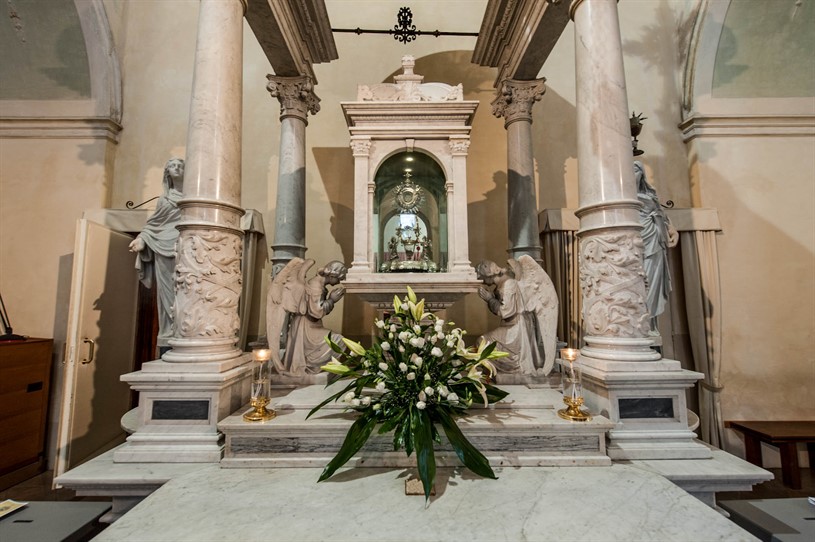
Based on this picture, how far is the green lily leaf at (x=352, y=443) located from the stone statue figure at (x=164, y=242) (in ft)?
8.61

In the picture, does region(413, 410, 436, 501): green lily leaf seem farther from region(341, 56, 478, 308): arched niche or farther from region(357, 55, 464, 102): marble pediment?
region(357, 55, 464, 102): marble pediment

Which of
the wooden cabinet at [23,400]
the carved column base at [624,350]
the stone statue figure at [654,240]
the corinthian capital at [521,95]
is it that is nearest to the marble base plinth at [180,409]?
the carved column base at [624,350]

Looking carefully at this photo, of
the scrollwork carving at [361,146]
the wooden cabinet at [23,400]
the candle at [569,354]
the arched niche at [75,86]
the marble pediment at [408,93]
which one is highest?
the arched niche at [75,86]

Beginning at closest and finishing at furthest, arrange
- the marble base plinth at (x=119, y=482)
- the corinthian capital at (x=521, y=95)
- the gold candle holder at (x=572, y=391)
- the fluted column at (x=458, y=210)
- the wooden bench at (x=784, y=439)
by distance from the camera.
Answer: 1. the marble base plinth at (x=119, y=482)
2. the gold candle holder at (x=572, y=391)
3. the fluted column at (x=458, y=210)
4. the wooden bench at (x=784, y=439)
5. the corinthian capital at (x=521, y=95)

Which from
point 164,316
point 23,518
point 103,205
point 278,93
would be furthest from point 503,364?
point 103,205

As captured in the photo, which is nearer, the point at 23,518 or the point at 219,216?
the point at 23,518

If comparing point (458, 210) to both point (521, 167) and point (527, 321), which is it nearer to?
point (527, 321)

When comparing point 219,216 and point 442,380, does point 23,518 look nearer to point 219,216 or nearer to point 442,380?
point 219,216

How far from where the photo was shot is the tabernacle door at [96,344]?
3512 millimetres

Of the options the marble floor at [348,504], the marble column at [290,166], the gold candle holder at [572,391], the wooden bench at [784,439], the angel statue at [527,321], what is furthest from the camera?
the marble column at [290,166]

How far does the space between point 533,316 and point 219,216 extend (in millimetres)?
2525

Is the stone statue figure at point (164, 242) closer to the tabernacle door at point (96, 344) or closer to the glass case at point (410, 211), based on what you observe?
the tabernacle door at point (96, 344)

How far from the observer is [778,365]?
4.79m

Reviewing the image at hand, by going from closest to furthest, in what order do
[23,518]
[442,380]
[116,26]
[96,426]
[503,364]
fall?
[23,518]
[442,380]
[503,364]
[96,426]
[116,26]
